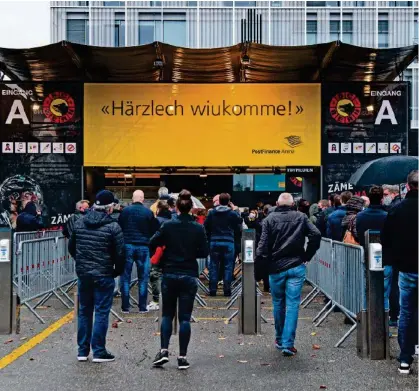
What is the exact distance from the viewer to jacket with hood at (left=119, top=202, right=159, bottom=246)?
1197 centimetres

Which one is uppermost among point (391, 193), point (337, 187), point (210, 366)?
point (337, 187)

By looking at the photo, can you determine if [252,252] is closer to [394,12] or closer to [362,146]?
[362,146]

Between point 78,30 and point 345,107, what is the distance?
26.1 metres

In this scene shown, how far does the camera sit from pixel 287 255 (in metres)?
8.53

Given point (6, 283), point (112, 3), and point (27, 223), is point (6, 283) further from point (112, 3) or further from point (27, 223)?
point (112, 3)

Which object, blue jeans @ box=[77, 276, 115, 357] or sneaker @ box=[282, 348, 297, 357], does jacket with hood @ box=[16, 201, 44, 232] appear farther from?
sneaker @ box=[282, 348, 297, 357]

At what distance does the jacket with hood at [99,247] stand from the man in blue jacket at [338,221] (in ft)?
17.1

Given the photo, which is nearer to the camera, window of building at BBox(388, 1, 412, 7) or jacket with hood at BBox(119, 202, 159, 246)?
jacket with hood at BBox(119, 202, 159, 246)

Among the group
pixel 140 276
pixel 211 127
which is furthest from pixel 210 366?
pixel 211 127

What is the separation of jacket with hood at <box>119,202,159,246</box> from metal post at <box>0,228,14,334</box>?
240cm

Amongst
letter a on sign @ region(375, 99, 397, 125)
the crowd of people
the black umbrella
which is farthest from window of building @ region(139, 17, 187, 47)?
the crowd of people

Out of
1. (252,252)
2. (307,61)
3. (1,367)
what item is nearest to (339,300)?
(252,252)

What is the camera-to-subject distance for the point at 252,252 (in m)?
10.1

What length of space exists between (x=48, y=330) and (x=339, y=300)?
4.00 m
